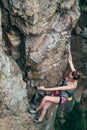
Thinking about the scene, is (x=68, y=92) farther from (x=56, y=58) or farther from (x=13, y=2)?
(x=13, y=2)

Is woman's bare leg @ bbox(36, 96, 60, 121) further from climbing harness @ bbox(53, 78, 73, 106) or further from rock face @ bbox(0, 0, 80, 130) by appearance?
rock face @ bbox(0, 0, 80, 130)

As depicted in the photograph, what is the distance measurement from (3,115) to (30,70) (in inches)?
59.8

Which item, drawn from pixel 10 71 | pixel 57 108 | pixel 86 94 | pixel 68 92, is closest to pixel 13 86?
pixel 10 71

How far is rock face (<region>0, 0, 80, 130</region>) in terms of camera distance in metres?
11.9

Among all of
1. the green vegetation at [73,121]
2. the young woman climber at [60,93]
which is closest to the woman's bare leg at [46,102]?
the young woman climber at [60,93]

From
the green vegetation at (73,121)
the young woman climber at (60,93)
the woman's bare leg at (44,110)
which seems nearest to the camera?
the young woman climber at (60,93)

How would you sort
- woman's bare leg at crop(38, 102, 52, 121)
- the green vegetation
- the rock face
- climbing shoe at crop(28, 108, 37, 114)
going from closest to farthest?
the rock face
woman's bare leg at crop(38, 102, 52, 121)
climbing shoe at crop(28, 108, 37, 114)
the green vegetation

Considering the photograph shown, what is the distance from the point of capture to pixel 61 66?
45.0 ft

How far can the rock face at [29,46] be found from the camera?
1191 cm

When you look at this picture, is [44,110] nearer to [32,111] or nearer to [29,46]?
[32,111]

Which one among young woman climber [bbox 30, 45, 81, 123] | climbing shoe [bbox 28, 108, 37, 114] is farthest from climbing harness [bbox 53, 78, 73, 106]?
climbing shoe [bbox 28, 108, 37, 114]

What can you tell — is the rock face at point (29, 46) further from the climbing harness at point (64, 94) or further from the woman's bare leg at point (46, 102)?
the climbing harness at point (64, 94)

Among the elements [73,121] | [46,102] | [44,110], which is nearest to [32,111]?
[44,110]

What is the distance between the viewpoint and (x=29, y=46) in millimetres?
12445
